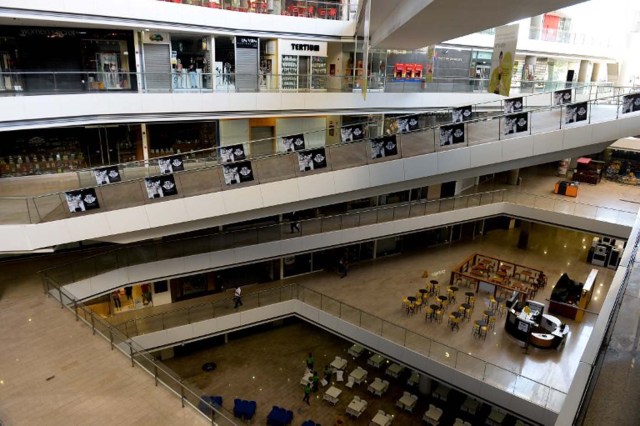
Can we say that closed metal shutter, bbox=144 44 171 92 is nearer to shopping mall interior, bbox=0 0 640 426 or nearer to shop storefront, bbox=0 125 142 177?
shopping mall interior, bbox=0 0 640 426

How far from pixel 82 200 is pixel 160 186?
1992 mm

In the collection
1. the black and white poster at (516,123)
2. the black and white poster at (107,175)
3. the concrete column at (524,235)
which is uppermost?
the black and white poster at (516,123)

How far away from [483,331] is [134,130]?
46.8ft

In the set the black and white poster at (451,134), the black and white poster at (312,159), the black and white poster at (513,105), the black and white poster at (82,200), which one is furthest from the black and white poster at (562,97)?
the black and white poster at (82,200)

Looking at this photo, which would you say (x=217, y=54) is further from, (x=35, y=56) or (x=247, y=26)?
(x=35, y=56)

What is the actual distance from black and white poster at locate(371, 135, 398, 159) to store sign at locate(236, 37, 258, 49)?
7.41m

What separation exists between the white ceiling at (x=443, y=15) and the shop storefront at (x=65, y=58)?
8.59 meters

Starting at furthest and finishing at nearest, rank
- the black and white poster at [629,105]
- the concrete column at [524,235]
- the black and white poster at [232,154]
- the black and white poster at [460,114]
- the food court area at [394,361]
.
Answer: the concrete column at [524,235]
the black and white poster at [460,114]
the black and white poster at [629,105]
the food court area at [394,361]
the black and white poster at [232,154]

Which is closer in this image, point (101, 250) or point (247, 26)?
point (101, 250)

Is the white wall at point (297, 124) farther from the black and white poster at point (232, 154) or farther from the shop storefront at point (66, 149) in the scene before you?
the shop storefront at point (66, 149)

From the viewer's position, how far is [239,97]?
17016 mm

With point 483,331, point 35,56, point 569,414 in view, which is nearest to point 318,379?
point 483,331

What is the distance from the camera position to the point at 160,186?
1295 centimetres

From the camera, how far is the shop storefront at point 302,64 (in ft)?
59.6
